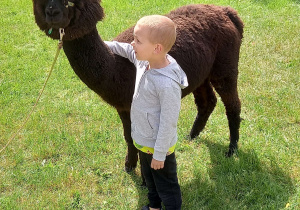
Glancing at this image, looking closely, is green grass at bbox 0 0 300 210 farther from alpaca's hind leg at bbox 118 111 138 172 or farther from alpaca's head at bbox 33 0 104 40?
alpaca's head at bbox 33 0 104 40

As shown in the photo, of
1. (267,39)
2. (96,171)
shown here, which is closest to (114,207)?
(96,171)

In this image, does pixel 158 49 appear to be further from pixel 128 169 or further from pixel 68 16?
pixel 128 169

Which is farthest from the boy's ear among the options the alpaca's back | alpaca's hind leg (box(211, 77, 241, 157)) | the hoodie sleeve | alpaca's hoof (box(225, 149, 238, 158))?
alpaca's hoof (box(225, 149, 238, 158))

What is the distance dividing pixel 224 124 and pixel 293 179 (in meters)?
1.15

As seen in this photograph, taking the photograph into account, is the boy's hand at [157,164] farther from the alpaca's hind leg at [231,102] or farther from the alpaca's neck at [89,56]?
the alpaca's hind leg at [231,102]

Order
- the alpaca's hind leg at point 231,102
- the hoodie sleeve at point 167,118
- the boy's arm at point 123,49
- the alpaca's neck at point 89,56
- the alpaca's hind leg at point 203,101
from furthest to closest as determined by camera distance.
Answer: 1. the alpaca's hind leg at point 203,101
2. the alpaca's hind leg at point 231,102
3. the boy's arm at point 123,49
4. the alpaca's neck at point 89,56
5. the hoodie sleeve at point 167,118

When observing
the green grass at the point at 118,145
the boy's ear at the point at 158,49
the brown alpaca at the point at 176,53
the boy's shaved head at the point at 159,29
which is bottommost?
the green grass at the point at 118,145

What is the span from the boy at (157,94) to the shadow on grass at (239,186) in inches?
28.0

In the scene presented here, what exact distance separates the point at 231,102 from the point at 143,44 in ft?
5.66

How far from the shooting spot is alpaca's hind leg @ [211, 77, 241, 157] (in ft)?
11.3

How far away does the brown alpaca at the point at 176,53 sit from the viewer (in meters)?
2.38

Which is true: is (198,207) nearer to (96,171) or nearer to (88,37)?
(96,171)

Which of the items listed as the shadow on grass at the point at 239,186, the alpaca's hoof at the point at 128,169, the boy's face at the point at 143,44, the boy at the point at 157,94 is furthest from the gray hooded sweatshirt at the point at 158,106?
the alpaca's hoof at the point at 128,169

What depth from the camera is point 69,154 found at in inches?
150
